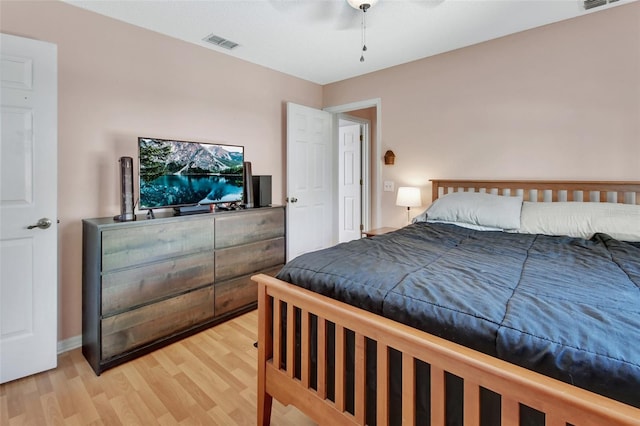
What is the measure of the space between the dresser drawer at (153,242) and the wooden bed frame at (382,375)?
46.4 inches

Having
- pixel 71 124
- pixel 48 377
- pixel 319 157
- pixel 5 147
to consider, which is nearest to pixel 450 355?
pixel 48 377

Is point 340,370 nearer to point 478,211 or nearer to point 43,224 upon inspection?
point 478,211

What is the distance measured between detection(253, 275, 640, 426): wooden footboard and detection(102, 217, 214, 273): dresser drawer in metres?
1.16

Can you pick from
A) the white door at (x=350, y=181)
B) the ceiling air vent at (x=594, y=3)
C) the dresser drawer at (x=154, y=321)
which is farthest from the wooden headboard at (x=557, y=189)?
the dresser drawer at (x=154, y=321)

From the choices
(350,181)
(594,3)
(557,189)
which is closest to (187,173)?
(557,189)

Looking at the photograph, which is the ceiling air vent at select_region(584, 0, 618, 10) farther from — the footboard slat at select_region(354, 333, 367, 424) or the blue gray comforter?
the footboard slat at select_region(354, 333, 367, 424)

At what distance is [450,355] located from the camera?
90cm

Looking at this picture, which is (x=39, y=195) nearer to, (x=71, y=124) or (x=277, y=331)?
(x=71, y=124)

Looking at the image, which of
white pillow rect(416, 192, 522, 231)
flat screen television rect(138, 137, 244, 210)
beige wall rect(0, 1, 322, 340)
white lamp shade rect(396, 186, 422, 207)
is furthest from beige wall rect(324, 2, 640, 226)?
beige wall rect(0, 1, 322, 340)

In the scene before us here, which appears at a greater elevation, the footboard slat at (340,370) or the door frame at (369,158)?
the door frame at (369,158)

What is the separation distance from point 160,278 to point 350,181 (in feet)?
11.8

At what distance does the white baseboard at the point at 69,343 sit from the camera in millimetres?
2281

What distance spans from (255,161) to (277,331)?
2380mm

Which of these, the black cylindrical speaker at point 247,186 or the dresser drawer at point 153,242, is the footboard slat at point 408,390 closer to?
the dresser drawer at point 153,242
